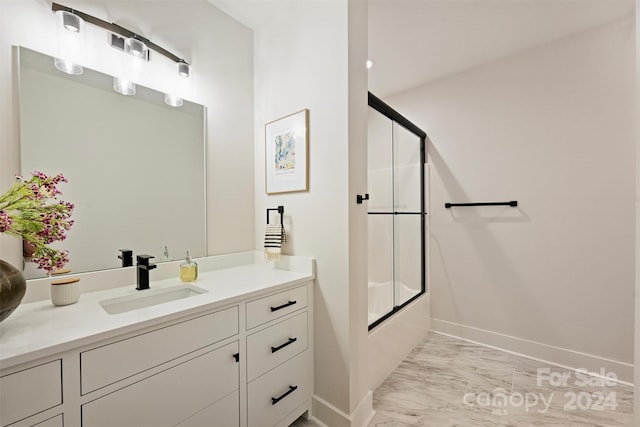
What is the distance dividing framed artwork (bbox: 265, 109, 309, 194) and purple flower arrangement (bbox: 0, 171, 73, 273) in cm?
108

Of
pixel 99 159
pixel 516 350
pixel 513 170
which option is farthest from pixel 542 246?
pixel 99 159

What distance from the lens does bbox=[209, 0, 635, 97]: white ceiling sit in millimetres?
1797

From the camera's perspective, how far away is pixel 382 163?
7.36 ft

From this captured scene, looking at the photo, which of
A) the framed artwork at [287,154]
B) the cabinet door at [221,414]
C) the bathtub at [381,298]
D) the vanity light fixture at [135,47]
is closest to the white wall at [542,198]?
the bathtub at [381,298]

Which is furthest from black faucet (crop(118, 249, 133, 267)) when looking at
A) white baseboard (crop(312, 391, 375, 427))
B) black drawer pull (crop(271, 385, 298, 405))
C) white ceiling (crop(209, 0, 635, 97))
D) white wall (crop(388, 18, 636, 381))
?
white wall (crop(388, 18, 636, 381))

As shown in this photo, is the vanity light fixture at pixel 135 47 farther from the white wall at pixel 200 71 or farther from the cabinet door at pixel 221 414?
the cabinet door at pixel 221 414

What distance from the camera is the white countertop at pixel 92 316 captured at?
746mm

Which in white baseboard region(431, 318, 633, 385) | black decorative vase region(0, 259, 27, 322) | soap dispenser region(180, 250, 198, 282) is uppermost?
black decorative vase region(0, 259, 27, 322)

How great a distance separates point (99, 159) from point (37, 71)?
1.36 ft

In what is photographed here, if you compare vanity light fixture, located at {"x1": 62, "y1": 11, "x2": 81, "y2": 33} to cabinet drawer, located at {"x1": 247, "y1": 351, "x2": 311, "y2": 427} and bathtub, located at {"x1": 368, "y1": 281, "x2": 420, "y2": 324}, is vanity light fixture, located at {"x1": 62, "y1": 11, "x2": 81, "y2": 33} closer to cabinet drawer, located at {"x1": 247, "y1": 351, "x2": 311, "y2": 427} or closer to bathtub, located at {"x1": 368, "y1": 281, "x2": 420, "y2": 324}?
cabinet drawer, located at {"x1": 247, "y1": 351, "x2": 311, "y2": 427}

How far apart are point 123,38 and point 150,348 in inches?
60.5

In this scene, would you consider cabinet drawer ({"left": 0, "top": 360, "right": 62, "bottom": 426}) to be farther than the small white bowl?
No

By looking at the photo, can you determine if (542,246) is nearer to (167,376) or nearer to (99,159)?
(167,376)

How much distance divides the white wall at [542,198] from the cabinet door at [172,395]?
2.32 metres
